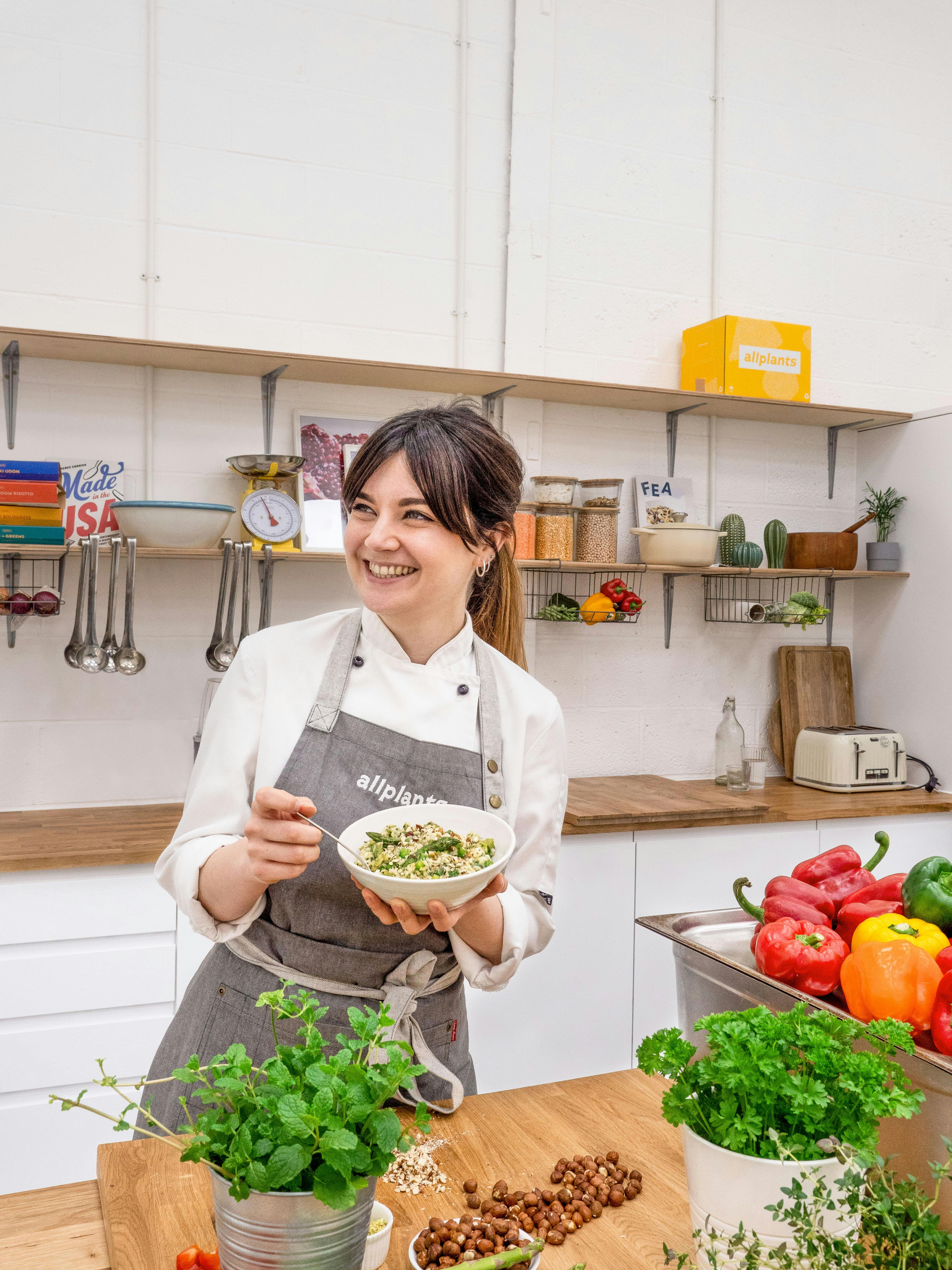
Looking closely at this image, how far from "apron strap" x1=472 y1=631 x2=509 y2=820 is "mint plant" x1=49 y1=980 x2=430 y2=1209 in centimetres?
61

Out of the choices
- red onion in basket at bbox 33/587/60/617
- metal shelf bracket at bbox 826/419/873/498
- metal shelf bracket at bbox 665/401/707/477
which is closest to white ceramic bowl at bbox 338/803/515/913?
red onion in basket at bbox 33/587/60/617

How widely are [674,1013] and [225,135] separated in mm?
2673

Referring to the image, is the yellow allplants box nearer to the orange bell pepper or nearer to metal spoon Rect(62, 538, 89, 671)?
metal spoon Rect(62, 538, 89, 671)

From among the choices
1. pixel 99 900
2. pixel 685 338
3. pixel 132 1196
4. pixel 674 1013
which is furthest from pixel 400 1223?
pixel 685 338

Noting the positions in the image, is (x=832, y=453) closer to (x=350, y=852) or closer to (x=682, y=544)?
(x=682, y=544)

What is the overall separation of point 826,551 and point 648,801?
3.60ft

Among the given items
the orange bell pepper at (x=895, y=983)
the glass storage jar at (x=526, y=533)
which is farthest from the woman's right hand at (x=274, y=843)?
the glass storage jar at (x=526, y=533)

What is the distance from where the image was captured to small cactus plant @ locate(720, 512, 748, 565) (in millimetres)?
3314

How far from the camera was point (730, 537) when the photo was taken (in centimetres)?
333

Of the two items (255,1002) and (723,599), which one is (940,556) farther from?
(255,1002)

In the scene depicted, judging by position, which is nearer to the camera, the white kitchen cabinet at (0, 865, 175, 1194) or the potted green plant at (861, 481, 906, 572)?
the white kitchen cabinet at (0, 865, 175, 1194)

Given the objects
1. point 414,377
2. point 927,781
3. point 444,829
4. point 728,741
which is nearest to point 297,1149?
point 444,829

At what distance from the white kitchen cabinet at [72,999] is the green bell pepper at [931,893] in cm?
171

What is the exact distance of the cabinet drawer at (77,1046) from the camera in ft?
7.29
